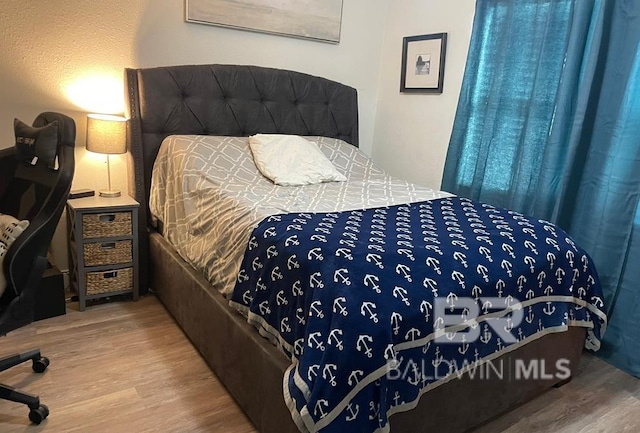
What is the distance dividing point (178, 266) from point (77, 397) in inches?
27.3

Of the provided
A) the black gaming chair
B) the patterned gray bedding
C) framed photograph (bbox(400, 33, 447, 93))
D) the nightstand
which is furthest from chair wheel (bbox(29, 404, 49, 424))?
framed photograph (bbox(400, 33, 447, 93))

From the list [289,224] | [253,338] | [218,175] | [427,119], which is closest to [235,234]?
[289,224]

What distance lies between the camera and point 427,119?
10.5 feet

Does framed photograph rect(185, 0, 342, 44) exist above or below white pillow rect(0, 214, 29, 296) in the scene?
above

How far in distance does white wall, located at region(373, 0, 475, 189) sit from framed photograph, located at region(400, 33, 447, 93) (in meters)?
0.04

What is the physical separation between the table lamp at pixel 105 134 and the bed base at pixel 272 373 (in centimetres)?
72

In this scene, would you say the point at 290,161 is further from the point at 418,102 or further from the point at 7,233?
the point at 7,233

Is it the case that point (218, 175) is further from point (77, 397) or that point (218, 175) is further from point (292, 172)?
point (77, 397)

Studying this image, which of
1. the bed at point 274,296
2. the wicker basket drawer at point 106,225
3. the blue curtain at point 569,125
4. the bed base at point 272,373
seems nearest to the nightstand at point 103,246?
the wicker basket drawer at point 106,225

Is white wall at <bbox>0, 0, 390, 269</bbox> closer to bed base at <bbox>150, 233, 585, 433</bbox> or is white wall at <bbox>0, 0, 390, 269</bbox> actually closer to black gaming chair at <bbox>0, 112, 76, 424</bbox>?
black gaming chair at <bbox>0, 112, 76, 424</bbox>

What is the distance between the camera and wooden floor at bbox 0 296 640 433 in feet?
5.34

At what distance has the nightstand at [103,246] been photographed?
90.1 inches

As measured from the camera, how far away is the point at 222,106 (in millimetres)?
→ 2764

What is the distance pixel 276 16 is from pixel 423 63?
1.06 m
